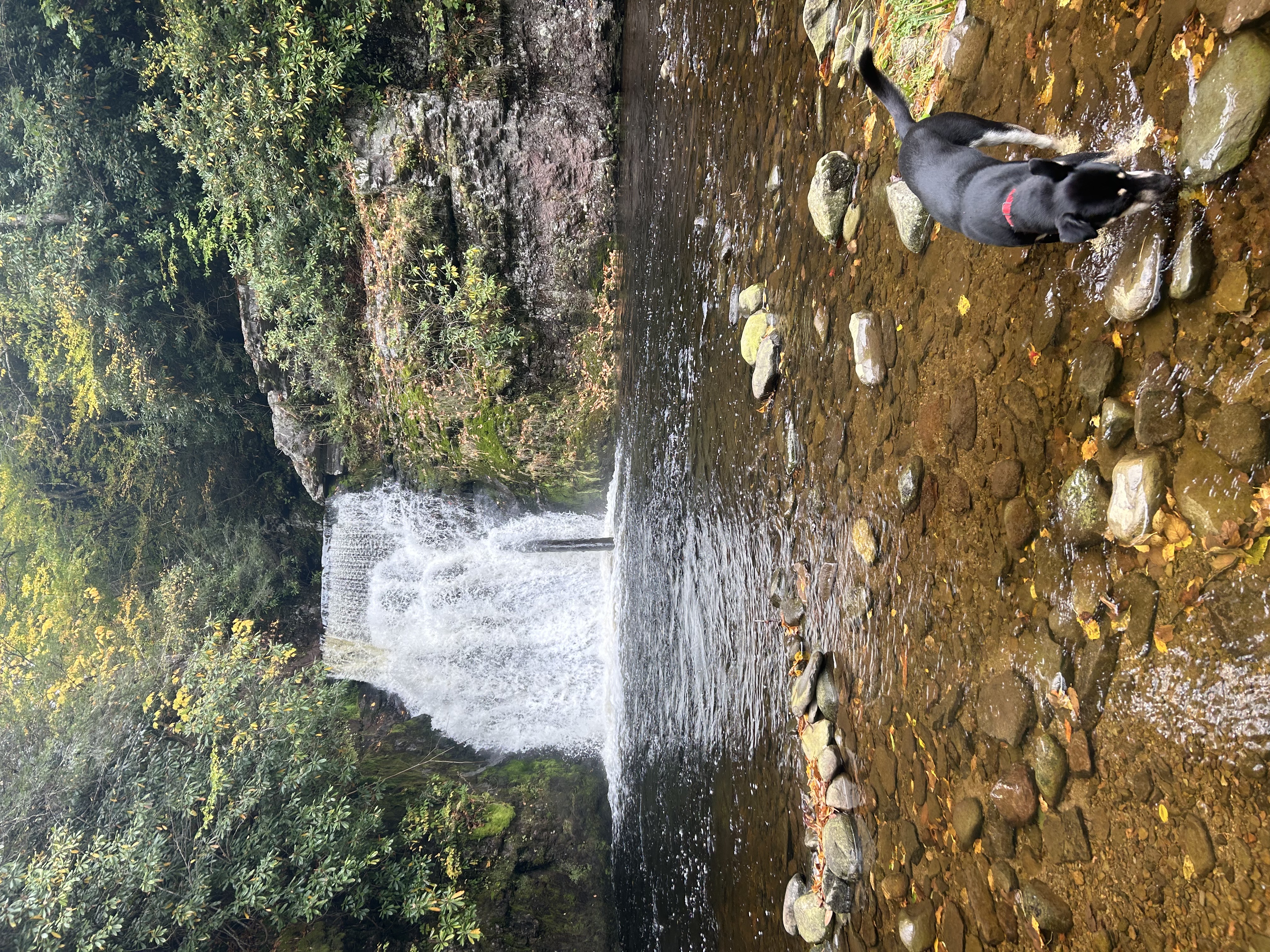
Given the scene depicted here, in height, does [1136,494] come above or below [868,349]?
below

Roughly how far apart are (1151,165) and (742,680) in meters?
3.27

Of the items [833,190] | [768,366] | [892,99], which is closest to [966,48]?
[892,99]

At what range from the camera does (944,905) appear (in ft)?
8.02

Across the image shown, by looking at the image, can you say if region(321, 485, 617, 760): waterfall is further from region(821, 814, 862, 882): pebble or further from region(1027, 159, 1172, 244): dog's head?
region(1027, 159, 1172, 244): dog's head

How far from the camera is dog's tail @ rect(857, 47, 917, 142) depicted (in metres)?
2.36

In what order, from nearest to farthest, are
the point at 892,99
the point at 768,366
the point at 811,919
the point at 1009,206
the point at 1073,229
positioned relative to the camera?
the point at 1073,229
the point at 1009,206
the point at 892,99
the point at 811,919
the point at 768,366

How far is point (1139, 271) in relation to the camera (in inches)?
71.4

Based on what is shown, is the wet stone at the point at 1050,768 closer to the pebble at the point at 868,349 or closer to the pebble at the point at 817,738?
the pebble at the point at 817,738

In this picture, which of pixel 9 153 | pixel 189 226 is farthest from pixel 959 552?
pixel 9 153

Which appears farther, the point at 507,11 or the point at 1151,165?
the point at 507,11

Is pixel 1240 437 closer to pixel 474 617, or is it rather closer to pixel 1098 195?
Answer: pixel 1098 195

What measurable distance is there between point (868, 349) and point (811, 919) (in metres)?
2.63

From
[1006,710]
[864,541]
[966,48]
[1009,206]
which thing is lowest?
[1006,710]

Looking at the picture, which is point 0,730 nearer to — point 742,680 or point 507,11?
point 742,680
